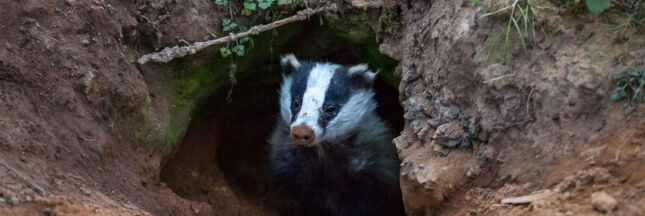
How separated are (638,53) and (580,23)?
0.32 m

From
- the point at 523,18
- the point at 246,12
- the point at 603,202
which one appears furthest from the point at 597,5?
the point at 246,12

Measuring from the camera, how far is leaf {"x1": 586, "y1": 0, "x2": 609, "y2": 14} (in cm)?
273

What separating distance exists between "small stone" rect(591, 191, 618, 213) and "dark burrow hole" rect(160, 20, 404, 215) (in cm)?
241

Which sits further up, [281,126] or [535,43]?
[535,43]

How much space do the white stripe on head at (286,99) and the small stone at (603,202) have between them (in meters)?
2.74

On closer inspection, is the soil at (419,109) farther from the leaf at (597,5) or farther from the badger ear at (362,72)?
the badger ear at (362,72)

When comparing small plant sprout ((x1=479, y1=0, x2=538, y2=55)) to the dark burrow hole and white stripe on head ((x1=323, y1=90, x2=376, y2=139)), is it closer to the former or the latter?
the dark burrow hole

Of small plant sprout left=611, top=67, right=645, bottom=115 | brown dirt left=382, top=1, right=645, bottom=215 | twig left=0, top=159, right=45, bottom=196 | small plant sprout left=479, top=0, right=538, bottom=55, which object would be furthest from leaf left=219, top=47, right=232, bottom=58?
small plant sprout left=611, top=67, right=645, bottom=115

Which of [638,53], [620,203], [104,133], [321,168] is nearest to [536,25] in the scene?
[638,53]

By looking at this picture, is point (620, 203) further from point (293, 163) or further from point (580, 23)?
point (293, 163)

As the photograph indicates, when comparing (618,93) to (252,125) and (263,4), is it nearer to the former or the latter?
(263,4)

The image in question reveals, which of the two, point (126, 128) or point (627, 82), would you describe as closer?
point (627, 82)

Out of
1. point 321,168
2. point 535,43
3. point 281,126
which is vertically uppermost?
point 535,43

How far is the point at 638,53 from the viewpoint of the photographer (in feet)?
8.71
